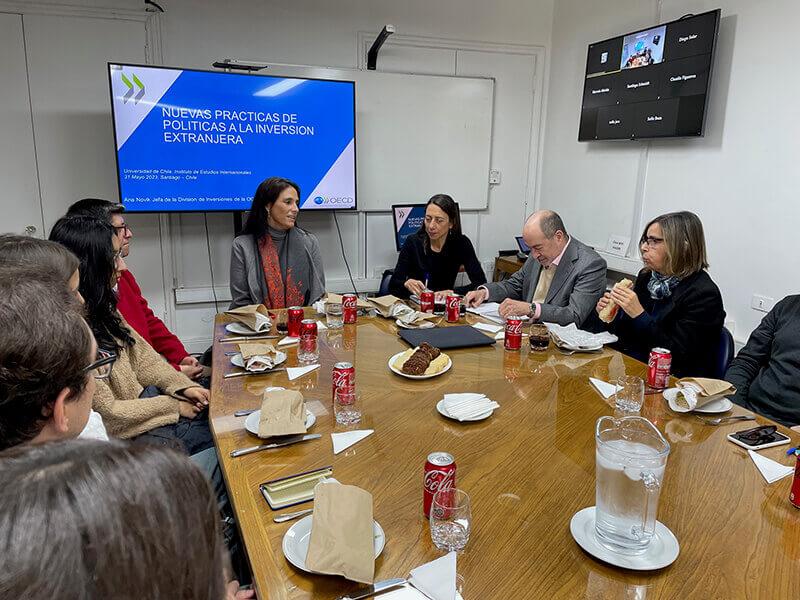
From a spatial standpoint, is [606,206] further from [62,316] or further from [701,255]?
[62,316]

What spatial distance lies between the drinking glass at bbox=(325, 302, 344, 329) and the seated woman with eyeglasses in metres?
0.60

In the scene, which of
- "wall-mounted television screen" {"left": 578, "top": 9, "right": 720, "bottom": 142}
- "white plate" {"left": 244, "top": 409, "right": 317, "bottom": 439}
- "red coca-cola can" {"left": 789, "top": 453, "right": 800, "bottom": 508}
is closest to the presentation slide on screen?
"wall-mounted television screen" {"left": 578, "top": 9, "right": 720, "bottom": 142}

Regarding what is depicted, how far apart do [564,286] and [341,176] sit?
1.95 m

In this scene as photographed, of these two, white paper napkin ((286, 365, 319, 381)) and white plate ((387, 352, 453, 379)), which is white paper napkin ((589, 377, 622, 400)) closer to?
white plate ((387, 352, 453, 379))

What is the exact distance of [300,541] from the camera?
97 centimetres

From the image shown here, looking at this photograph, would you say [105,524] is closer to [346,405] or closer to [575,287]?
[346,405]

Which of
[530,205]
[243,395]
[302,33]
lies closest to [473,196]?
[530,205]

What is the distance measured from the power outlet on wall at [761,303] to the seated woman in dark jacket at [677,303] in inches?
30.8

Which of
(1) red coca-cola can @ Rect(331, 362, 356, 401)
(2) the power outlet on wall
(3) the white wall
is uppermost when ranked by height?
(3) the white wall

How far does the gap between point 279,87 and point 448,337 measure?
2423mm

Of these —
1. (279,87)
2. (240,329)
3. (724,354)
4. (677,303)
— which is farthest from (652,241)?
(279,87)

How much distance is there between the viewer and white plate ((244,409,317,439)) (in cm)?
139

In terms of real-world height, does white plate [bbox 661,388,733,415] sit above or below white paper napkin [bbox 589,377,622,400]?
above

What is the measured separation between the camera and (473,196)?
176 inches
